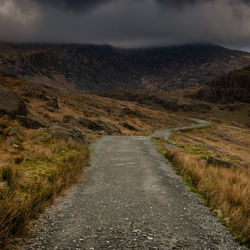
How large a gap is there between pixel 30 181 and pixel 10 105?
15.7 meters

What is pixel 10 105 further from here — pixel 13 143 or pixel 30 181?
→ pixel 30 181

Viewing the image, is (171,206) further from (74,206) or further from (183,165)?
(183,165)

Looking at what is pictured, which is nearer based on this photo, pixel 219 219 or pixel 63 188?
pixel 219 219

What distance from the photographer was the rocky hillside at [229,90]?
597ft

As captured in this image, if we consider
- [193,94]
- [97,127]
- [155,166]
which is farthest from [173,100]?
[155,166]

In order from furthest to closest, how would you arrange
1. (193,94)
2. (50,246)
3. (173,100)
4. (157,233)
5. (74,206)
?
(193,94)
(173,100)
(74,206)
(157,233)
(50,246)

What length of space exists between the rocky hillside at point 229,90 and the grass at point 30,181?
636 ft

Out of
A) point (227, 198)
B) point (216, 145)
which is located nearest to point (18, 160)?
point (227, 198)

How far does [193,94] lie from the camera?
196375 mm

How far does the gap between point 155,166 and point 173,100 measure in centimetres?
17240

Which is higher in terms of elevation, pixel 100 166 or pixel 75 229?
pixel 75 229

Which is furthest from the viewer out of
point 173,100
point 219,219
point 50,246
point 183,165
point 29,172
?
point 173,100

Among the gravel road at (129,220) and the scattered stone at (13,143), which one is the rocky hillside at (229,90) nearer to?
the scattered stone at (13,143)

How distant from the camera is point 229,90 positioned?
188m
